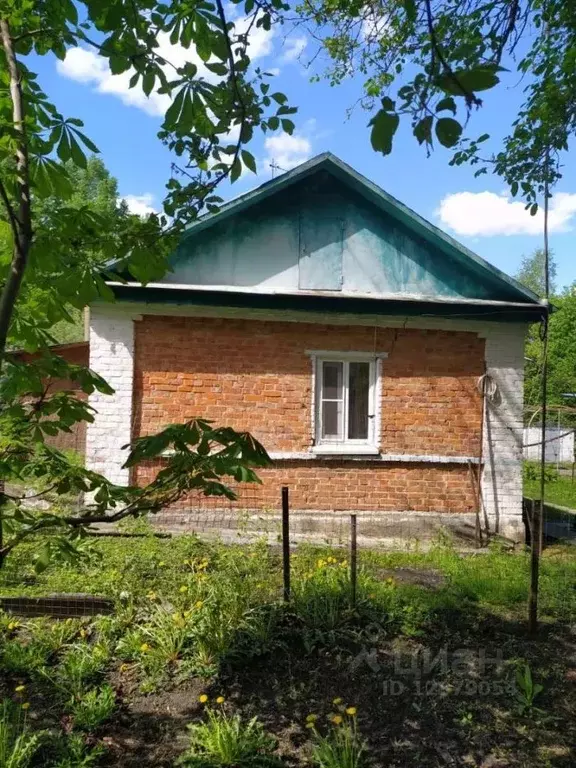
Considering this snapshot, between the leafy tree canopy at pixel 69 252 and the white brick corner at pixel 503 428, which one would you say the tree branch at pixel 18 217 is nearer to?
the leafy tree canopy at pixel 69 252

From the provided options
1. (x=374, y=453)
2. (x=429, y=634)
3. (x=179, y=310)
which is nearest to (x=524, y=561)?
(x=374, y=453)

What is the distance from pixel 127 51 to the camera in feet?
7.14

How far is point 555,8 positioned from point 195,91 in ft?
14.6

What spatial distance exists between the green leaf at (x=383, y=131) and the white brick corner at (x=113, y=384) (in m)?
6.14

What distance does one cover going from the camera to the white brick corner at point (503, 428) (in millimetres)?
7461

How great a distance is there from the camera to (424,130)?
133cm

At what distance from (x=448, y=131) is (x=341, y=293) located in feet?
19.7

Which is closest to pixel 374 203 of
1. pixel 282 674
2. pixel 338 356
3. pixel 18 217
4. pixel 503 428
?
pixel 338 356

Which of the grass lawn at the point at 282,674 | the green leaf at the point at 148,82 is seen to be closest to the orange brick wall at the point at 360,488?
the grass lawn at the point at 282,674

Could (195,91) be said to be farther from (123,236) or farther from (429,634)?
(429,634)

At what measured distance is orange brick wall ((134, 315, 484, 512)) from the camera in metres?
7.20

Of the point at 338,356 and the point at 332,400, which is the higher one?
the point at 338,356

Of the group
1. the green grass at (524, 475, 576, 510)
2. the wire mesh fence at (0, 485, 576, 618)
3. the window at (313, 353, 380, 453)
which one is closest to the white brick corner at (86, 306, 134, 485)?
the wire mesh fence at (0, 485, 576, 618)

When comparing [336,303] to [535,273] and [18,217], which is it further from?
[535,273]
